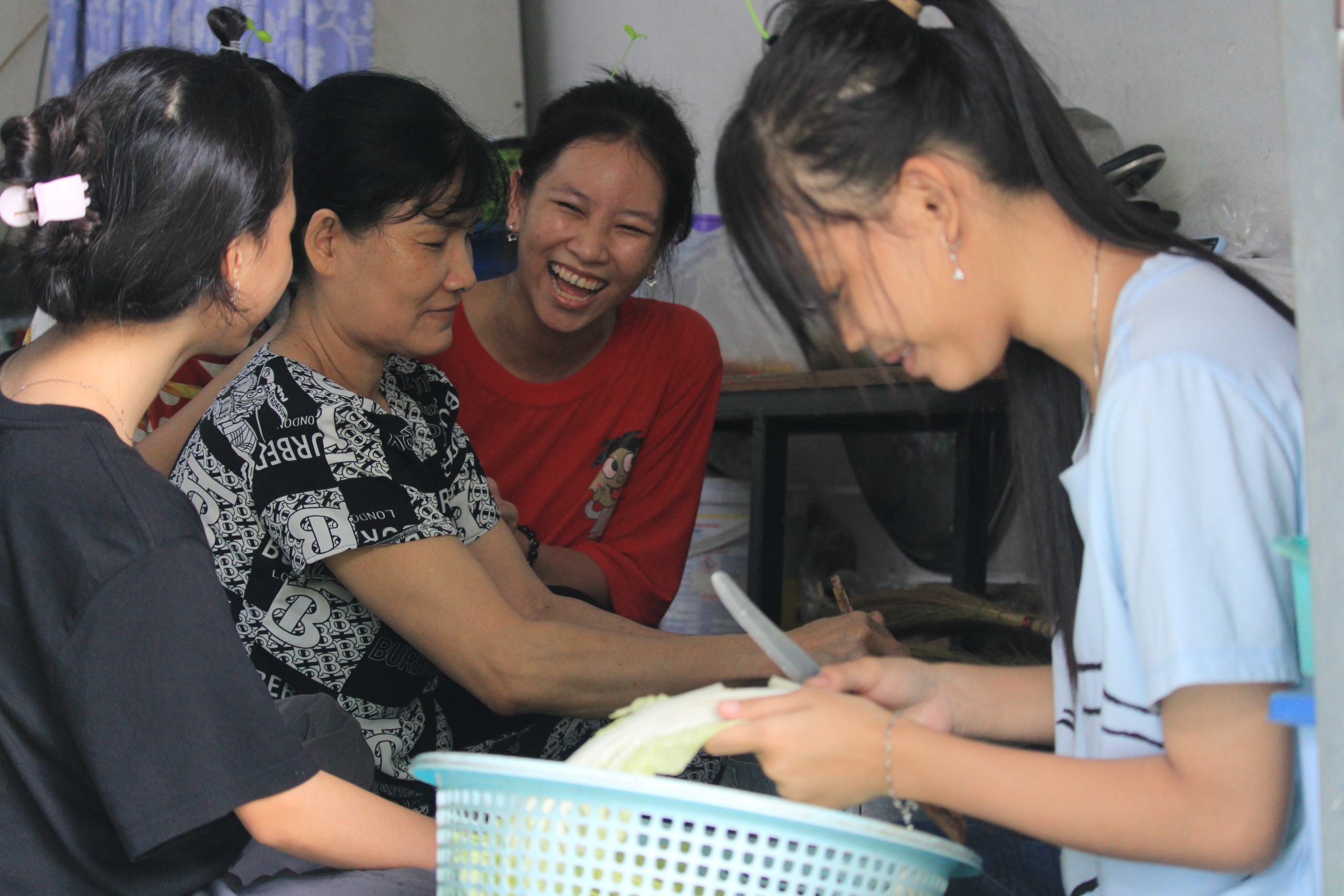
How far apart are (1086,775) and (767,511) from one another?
1.75m

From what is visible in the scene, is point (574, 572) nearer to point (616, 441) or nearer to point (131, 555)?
point (616, 441)

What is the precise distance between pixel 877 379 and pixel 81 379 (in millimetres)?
1481

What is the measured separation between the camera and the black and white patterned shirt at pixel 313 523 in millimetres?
1314

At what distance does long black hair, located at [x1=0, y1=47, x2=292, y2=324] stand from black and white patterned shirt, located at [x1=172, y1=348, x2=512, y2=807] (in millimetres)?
295

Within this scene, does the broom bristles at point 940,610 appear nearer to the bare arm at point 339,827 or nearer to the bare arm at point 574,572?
the bare arm at point 574,572

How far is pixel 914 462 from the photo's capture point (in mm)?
3018

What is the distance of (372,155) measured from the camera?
1.48 m

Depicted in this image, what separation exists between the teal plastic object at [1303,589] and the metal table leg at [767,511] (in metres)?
1.79

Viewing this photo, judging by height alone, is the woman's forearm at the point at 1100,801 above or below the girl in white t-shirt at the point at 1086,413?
below

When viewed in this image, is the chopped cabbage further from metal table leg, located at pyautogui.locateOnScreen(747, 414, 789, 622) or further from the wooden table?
metal table leg, located at pyautogui.locateOnScreen(747, 414, 789, 622)

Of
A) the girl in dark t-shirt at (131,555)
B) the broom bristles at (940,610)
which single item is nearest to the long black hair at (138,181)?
the girl in dark t-shirt at (131,555)

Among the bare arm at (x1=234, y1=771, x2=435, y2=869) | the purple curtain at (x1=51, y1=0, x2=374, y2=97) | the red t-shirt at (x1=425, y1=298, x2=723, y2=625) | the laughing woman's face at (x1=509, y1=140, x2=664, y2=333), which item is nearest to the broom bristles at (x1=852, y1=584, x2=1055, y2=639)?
the red t-shirt at (x1=425, y1=298, x2=723, y2=625)

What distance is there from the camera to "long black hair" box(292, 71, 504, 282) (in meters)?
1.49

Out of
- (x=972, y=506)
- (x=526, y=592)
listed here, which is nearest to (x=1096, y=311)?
(x=526, y=592)
